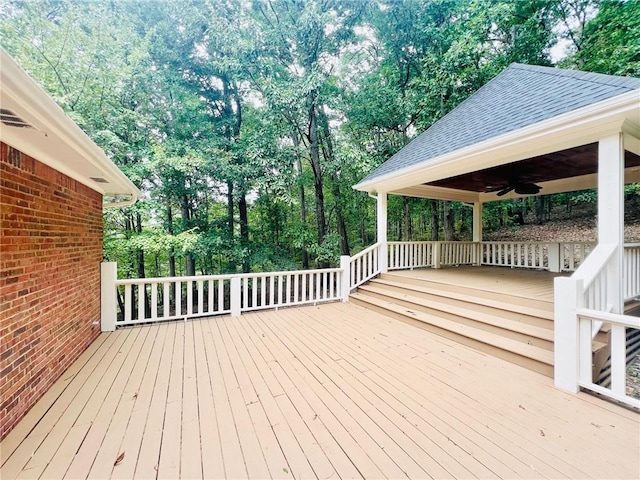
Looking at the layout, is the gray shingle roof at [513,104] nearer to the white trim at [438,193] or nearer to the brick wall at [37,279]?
the white trim at [438,193]

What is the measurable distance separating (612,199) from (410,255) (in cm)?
444

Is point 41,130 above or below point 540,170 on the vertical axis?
below

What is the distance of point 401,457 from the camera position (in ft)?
5.90

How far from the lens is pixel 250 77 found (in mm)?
8750

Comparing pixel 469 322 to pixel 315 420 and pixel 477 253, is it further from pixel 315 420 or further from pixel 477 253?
pixel 477 253

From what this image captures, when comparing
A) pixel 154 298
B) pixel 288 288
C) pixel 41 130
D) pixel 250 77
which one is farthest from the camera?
pixel 250 77

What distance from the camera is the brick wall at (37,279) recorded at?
2203mm

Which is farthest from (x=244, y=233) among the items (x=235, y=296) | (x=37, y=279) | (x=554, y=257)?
(x=554, y=257)

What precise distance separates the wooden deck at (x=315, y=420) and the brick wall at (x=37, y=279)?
0.24 meters

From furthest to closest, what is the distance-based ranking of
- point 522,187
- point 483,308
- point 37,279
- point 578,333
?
point 522,187 → point 483,308 → point 37,279 → point 578,333

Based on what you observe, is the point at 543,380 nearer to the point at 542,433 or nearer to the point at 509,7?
the point at 542,433

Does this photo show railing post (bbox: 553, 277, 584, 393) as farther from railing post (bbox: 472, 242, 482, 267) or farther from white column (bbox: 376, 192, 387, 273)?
railing post (bbox: 472, 242, 482, 267)

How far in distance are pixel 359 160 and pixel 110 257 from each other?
27.0 ft

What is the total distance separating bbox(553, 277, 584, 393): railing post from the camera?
2488 mm
